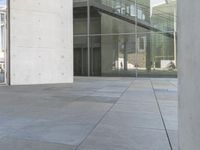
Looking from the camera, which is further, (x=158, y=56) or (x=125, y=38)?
(x=125, y=38)

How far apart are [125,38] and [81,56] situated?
4206mm

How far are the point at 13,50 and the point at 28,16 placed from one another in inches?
87.0

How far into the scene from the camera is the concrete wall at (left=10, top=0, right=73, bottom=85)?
15578 mm

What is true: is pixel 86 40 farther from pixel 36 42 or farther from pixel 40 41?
pixel 36 42

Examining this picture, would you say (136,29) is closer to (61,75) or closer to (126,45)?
(126,45)

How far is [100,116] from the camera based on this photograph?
7008 mm

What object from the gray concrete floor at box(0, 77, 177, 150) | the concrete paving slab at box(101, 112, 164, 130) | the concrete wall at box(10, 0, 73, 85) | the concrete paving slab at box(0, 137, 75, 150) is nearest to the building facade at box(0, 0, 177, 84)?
the concrete wall at box(10, 0, 73, 85)

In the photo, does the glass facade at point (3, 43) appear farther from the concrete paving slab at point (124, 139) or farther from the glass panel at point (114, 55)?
the concrete paving slab at point (124, 139)

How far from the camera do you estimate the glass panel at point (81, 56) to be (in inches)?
938

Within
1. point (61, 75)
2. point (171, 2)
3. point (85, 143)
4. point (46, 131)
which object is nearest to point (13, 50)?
point (61, 75)

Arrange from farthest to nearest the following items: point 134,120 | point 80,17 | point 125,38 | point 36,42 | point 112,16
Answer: point 80,17
point 112,16
point 125,38
point 36,42
point 134,120

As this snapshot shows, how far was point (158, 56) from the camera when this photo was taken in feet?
71.2

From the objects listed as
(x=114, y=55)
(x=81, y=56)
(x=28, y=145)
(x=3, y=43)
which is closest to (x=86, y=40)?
(x=81, y=56)

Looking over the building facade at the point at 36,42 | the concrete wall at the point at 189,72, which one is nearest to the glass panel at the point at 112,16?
the building facade at the point at 36,42
